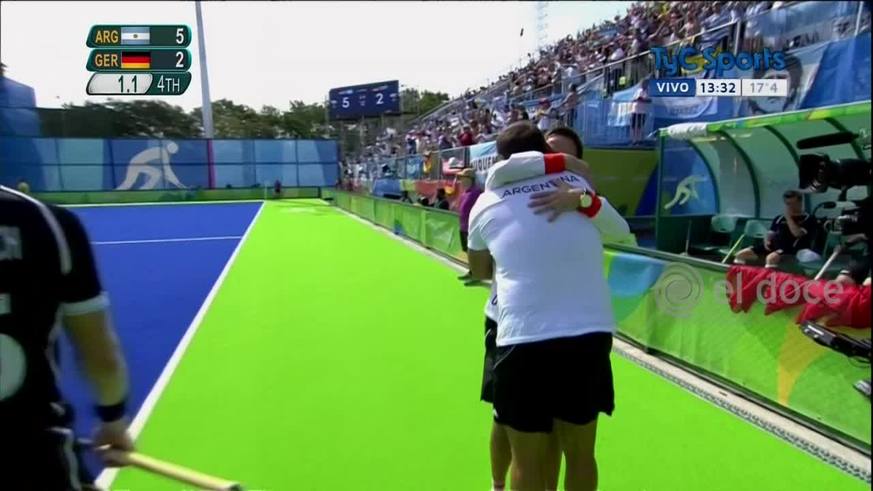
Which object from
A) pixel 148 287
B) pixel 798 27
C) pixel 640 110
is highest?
pixel 798 27

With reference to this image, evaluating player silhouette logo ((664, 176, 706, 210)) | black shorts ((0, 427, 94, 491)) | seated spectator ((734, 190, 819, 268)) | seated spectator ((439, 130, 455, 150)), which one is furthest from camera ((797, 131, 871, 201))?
seated spectator ((439, 130, 455, 150))

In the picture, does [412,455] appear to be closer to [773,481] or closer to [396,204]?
[773,481]

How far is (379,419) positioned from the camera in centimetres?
431

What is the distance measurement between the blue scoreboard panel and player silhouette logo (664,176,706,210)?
49.0 metres

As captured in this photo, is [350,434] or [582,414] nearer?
[582,414]

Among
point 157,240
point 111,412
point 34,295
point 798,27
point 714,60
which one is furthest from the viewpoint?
point 157,240

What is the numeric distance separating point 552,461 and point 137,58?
2.41m

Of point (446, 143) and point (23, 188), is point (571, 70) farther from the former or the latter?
point (23, 188)

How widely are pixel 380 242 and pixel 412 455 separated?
11.7 meters

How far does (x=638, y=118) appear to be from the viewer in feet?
43.9

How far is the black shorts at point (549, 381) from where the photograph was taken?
2166 millimetres

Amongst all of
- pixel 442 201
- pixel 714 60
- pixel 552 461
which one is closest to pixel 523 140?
pixel 552 461

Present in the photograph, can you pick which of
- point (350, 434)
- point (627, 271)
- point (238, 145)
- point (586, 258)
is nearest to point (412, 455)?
point (350, 434)

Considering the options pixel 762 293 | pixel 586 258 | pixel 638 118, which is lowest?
pixel 762 293
